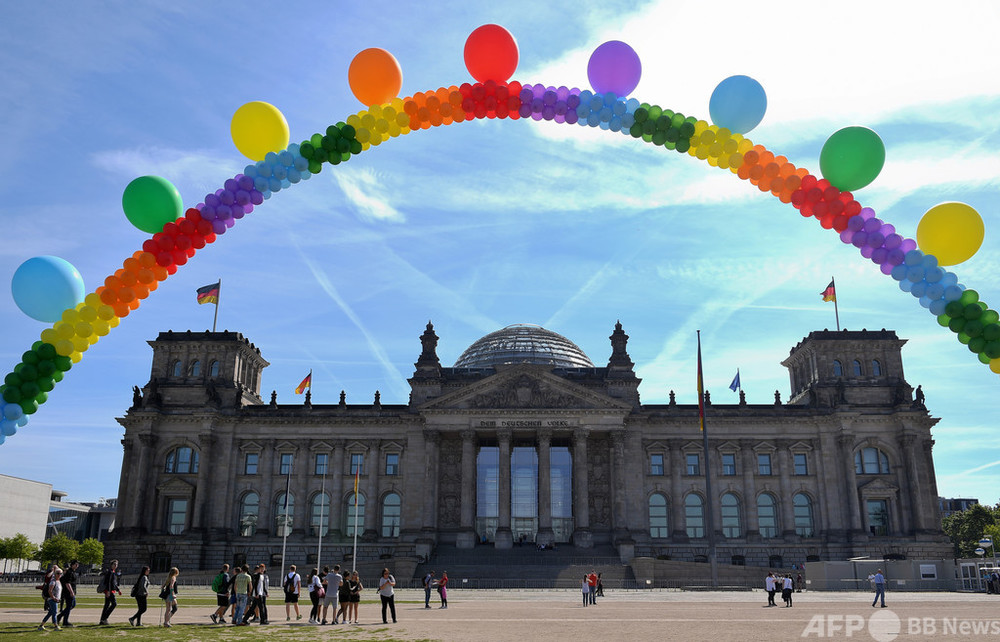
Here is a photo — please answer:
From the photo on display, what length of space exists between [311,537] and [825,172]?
215ft

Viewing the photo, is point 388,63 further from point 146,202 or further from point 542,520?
point 542,520

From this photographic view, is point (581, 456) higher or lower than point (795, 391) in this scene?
lower

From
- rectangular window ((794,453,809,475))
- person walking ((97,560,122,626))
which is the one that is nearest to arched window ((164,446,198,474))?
person walking ((97,560,122,626))

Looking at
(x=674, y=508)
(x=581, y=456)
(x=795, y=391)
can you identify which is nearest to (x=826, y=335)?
(x=795, y=391)

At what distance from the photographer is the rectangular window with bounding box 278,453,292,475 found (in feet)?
251

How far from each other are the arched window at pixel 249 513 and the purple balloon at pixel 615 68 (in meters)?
65.7

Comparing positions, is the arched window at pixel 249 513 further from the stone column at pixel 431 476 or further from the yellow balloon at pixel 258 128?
the yellow balloon at pixel 258 128

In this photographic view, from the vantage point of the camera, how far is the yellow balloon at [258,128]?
813 inches

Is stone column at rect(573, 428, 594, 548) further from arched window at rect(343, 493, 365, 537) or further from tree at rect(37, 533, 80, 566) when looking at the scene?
tree at rect(37, 533, 80, 566)

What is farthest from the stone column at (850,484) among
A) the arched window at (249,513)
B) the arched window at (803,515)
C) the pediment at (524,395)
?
the arched window at (249,513)

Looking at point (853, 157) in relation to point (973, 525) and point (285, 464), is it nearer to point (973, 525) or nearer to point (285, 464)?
point (285, 464)

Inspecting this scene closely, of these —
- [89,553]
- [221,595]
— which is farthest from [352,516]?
[221,595]

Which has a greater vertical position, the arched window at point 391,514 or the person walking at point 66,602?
the arched window at point 391,514

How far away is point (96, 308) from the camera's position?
20.2 metres
